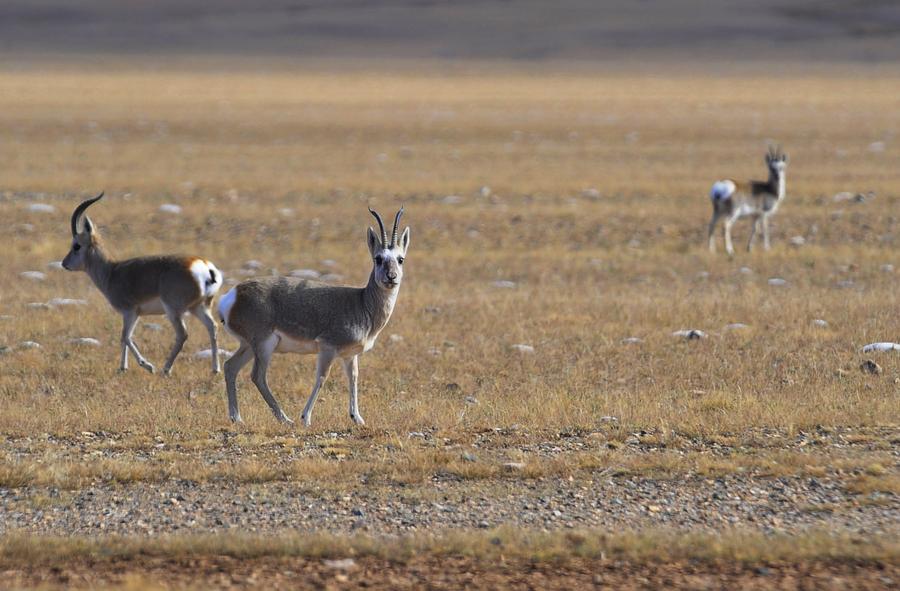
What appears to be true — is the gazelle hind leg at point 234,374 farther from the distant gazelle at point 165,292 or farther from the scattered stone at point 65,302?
the scattered stone at point 65,302

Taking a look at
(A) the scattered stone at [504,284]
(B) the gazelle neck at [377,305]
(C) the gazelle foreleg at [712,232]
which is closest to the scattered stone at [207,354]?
(B) the gazelle neck at [377,305]

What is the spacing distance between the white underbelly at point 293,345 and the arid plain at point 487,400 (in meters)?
0.57

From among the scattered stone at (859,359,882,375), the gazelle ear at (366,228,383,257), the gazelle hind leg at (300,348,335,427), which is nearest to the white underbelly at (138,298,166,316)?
the gazelle hind leg at (300,348,335,427)

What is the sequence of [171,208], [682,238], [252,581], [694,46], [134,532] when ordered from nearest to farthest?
[252,581]
[134,532]
[682,238]
[171,208]
[694,46]

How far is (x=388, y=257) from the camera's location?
10.7 m

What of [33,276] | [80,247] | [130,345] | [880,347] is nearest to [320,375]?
[130,345]

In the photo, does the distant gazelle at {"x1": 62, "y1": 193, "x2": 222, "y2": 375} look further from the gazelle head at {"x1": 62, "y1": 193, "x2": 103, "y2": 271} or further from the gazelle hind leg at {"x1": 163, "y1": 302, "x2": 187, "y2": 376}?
the gazelle head at {"x1": 62, "y1": 193, "x2": 103, "y2": 271}

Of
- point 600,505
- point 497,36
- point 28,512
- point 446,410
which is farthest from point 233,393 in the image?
point 497,36

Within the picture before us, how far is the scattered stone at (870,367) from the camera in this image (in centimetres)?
1229

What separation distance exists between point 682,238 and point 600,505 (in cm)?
1612

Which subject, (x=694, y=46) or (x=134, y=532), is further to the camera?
(x=694, y=46)

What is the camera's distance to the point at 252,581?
22.5 feet

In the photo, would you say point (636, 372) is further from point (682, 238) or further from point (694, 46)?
point (694, 46)

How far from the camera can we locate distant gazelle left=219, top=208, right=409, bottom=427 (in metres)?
10.7
